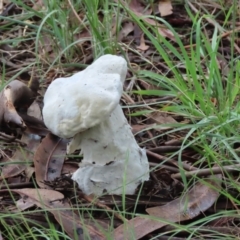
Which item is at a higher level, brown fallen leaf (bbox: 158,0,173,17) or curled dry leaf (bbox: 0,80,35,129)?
curled dry leaf (bbox: 0,80,35,129)

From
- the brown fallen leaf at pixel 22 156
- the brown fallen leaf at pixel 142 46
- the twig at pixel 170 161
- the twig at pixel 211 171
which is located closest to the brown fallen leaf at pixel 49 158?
the brown fallen leaf at pixel 22 156

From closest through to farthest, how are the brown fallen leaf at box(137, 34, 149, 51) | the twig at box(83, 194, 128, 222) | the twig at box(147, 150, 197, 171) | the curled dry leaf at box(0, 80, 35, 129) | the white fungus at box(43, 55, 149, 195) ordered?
the white fungus at box(43, 55, 149, 195)
the twig at box(83, 194, 128, 222)
the twig at box(147, 150, 197, 171)
the curled dry leaf at box(0, 80, 35, 129)
the brown fallen leaf at box(137, 34, 149, 51)

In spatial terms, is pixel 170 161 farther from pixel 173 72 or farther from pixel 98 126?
pixel 173 72

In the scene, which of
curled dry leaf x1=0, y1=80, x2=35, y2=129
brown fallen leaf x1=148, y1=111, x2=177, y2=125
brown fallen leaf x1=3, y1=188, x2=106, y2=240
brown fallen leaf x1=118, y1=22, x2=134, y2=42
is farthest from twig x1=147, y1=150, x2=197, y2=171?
brown fallen leaf x1=118, y1=22, x2=134, y2=42

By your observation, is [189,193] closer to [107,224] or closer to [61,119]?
[107,224]

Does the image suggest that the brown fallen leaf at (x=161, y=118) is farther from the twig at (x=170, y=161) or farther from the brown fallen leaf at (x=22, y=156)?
the brown fallen leaf at (x=22, y=156)

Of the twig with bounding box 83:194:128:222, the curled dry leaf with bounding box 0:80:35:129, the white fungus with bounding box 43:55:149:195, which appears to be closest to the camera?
the white fungus with bounding box 43:55:149:195

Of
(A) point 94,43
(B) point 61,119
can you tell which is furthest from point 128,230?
(A) point 94,43

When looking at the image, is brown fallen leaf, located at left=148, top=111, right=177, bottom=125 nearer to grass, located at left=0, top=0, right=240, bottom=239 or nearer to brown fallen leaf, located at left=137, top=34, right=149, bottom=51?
grass, located at left=0, top=0, right=240, bottom=239
